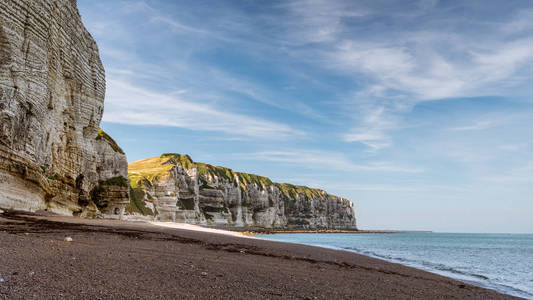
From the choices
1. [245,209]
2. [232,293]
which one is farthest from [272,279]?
[245,209]

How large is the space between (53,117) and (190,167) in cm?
7330

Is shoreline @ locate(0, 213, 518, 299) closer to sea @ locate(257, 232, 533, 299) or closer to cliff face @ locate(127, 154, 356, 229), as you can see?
sea @ locate(257, 232, 533, 299)

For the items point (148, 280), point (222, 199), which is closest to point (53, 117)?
point (148, 280)

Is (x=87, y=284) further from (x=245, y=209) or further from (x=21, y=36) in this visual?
(x=245, y=209)

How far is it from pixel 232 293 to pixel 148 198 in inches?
2558

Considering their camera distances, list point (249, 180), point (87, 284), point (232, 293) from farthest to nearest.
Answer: point (249, 180), point (232, 293), point (87, 284)

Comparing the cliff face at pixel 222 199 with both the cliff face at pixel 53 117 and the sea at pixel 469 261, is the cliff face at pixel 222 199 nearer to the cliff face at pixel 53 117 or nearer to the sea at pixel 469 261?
the cliff face at pixel 53 117

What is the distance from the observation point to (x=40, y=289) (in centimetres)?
496

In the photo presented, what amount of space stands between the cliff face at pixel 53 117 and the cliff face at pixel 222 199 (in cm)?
2152

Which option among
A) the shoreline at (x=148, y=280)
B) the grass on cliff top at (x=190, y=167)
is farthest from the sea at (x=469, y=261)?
the grass on cliff top at (x=190, y=167)

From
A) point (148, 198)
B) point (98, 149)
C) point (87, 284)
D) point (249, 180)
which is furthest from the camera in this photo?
point (249, 180)

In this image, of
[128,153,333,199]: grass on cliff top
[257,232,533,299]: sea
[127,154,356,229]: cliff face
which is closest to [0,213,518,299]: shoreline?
[257,232,533,299]: sea

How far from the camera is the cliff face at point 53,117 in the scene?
66.9ft

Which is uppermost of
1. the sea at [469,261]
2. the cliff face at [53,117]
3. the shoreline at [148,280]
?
the cliff face at [53,117]
